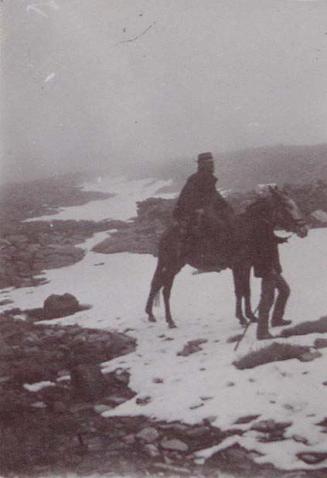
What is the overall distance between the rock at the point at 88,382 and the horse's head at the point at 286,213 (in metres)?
3.24

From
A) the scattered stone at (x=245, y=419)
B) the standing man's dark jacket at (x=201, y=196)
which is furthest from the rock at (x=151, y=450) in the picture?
the standing man's dark jacket at (x=201, y=196)

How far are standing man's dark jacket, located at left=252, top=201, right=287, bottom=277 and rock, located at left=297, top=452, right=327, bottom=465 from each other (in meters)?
3.27

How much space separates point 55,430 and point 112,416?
0.65m

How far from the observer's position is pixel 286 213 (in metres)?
8.10

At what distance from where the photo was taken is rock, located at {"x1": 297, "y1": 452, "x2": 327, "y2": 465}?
5.06 metres

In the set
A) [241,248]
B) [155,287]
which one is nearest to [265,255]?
[241,248]

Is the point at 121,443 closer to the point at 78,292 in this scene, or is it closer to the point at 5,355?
the point at 5,355

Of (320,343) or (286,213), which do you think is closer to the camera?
(320,343)

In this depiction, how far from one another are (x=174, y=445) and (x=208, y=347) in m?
2.71

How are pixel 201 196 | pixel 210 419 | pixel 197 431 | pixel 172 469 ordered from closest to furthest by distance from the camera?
pixel 172 469 < pixel 197 431 < pixel 210 419 < pixel 201 196

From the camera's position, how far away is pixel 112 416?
6.54 meters

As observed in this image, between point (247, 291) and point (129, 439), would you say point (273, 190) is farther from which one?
point (129, 439)

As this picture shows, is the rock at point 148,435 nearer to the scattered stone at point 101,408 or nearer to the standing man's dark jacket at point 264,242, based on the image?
the scattered stone at point 101,408

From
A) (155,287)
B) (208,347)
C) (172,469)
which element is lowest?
(172,469)
